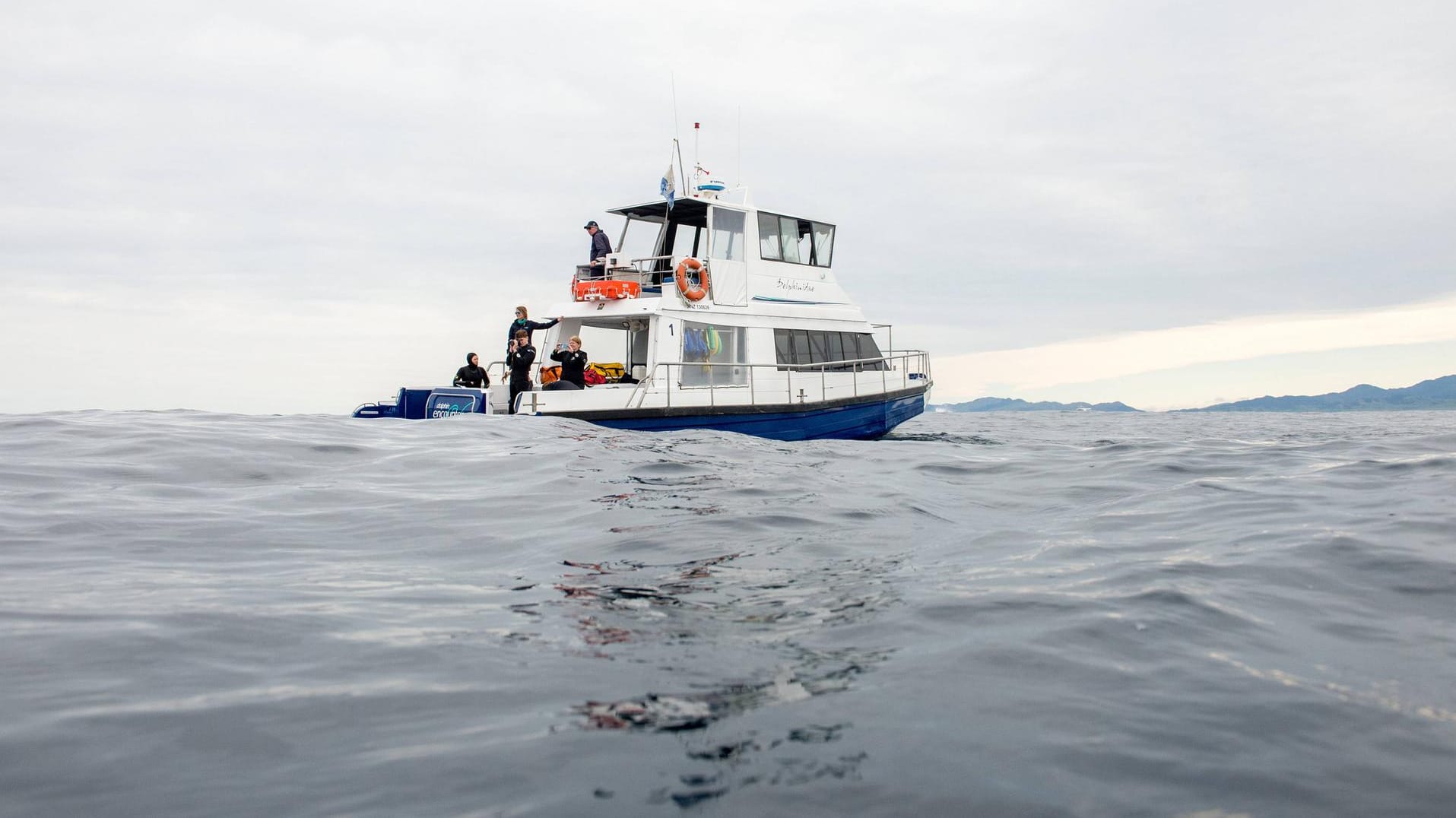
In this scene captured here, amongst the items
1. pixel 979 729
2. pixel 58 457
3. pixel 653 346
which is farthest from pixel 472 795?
pixel 653 346

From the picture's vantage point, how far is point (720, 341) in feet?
48.0

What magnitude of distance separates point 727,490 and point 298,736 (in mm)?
4852

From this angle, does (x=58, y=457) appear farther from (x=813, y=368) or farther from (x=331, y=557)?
(x=813, y=368)

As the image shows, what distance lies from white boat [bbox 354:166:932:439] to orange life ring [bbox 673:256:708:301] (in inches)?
0.8

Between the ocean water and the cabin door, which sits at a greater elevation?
the cabin door

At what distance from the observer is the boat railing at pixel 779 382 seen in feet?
43.5

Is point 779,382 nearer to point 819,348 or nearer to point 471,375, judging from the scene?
point 819,348

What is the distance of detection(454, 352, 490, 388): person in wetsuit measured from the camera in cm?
1427

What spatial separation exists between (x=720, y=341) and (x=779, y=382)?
1.26 metres

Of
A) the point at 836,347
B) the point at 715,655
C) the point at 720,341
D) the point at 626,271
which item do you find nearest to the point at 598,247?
the point at 626,271

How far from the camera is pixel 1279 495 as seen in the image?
6.56m

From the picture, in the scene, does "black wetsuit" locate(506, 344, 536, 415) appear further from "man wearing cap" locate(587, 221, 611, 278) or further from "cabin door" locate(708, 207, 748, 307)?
"cabin door" locate(708, 207, 748, 307)

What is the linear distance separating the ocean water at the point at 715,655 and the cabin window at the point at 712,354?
7897mm

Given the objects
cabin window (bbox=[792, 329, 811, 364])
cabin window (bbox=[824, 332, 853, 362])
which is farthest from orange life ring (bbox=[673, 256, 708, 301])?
cabin window (bbox=[824, 332, 853, 362])
